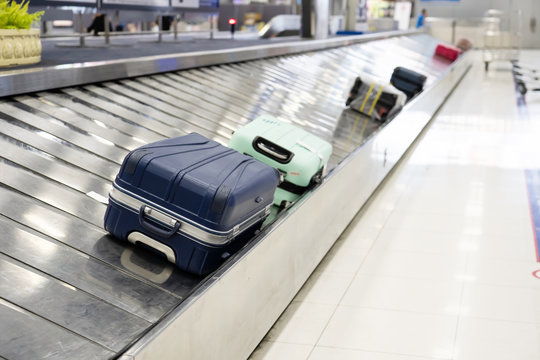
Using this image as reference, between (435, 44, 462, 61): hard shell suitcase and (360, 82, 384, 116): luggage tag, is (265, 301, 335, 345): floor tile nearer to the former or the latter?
(360, 82, 384, 116): luggage tag

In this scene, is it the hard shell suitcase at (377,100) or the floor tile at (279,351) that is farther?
the hard shell suitcase at (377,100)

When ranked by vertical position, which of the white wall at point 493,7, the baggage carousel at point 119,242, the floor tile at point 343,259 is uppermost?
the white wall at point 493,7

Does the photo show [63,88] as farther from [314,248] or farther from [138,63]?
[314,248]

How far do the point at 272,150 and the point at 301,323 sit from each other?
2.96 ft

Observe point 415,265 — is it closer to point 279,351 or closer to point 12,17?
point 279,351

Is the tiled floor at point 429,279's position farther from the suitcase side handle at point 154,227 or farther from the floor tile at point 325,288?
the suitcase side handle at point 154,227

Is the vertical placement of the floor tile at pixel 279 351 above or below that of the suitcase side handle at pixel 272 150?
below

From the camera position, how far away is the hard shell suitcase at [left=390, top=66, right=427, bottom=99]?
25.9ft

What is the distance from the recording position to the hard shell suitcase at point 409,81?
7.88 m

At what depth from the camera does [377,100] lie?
6.14 meters

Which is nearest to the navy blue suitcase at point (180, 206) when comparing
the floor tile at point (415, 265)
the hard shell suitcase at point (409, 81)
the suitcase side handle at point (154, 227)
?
the suitcase side handle at point (154, 227)

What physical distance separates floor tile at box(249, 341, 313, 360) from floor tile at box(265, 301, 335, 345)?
4 cm

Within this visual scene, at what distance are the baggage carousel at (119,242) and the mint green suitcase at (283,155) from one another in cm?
13

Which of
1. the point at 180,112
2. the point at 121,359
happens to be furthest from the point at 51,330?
→ the point at 180,112
